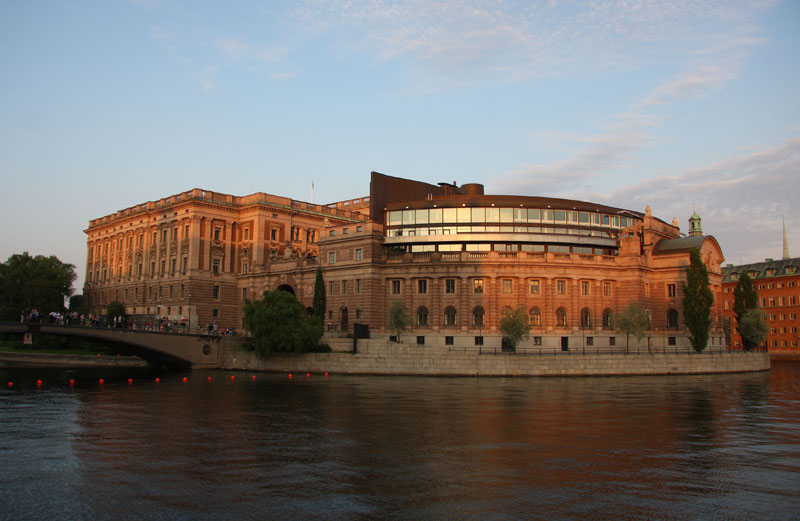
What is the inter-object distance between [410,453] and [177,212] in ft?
289

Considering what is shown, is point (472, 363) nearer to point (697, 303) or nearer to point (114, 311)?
point (697, 303)

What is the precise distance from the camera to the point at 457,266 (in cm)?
7881

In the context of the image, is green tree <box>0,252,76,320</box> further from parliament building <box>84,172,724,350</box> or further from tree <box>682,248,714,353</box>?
tree <box>682,248,714,353</box>

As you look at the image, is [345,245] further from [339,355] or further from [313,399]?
[313,399]

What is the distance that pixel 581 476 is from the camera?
70.7 feet

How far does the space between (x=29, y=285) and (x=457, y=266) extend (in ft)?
244

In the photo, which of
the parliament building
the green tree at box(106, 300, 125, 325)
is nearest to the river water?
the parliament building

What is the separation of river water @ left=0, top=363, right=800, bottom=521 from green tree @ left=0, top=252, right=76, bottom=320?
69.5 meters

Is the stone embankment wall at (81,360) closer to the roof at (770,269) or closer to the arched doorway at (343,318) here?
the arched doorway at (343,318)

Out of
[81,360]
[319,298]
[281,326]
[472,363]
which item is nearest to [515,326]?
[472,363]

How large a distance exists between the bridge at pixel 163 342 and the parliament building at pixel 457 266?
14572 mm

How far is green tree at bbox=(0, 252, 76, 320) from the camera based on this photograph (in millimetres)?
107306

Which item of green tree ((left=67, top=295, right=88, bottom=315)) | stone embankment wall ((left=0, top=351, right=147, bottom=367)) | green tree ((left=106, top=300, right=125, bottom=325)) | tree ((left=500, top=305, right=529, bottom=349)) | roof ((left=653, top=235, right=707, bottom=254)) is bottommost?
stone embankment wall ((left=0, top=351, right=147, bottom=367))

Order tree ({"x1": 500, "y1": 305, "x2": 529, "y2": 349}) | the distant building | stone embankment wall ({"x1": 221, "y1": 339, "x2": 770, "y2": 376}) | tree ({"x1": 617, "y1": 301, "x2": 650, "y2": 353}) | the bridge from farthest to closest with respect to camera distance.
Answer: the distant building < tree ({"x1": 617, "y1": 301, "x2": 650, "y2": 353}) < the bridge < tree ({"x1": 500, "y1": 305, "x2": 529, "y2": 349}) < stone embankment wall ({"x1": 221, "y1": 339, "x2": 770, "y2": 376})
